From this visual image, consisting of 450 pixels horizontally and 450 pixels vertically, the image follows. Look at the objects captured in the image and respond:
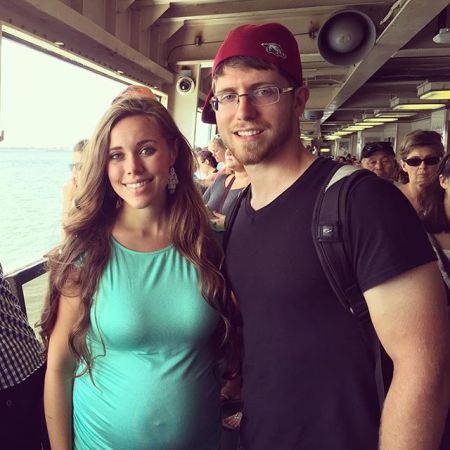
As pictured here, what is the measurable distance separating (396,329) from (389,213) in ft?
0.93

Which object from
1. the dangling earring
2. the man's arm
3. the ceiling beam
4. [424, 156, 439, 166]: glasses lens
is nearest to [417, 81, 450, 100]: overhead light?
the ceiling beam

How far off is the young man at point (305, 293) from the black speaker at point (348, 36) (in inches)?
133

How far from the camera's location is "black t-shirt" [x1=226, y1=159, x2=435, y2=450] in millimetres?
1068

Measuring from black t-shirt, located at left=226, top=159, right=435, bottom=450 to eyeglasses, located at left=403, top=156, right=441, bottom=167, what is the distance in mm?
2621

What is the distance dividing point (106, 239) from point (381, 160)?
3999mm

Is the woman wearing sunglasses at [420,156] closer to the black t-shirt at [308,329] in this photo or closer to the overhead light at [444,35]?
the overhead light at [444,35]

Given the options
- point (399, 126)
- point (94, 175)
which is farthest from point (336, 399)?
point (399, 126)

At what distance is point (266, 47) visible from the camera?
4.30 feet

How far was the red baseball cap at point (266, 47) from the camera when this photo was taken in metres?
1.31

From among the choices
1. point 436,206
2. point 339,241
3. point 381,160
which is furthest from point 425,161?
point 339,241

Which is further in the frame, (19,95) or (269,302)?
(19,95)

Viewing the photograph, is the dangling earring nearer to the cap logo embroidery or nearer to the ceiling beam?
the cap logo embroidery

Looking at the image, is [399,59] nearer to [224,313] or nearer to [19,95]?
[19,95]

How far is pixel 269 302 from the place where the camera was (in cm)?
124
